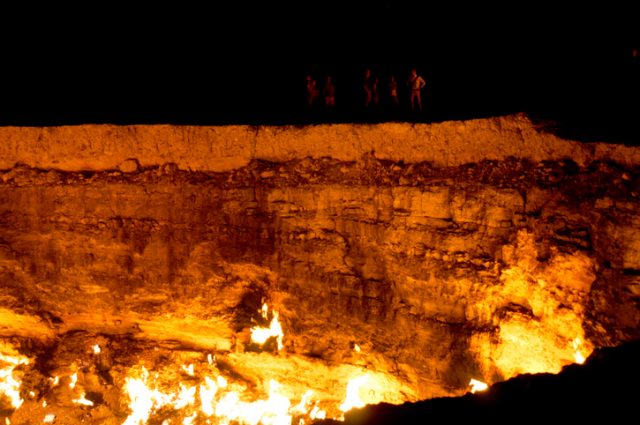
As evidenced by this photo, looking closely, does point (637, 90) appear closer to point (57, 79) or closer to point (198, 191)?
point (198, 191)

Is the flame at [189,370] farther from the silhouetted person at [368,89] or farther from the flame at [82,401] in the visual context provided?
the silhouetted person at [368,89]

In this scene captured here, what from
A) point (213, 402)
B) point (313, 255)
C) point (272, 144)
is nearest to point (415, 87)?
point (272, 144)

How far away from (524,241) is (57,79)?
10739 mm

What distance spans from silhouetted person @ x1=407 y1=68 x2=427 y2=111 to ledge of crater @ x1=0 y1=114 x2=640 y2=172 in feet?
6.40

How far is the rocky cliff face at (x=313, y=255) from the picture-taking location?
5.16 meters

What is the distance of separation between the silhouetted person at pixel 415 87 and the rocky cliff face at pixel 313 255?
1954 millimetres

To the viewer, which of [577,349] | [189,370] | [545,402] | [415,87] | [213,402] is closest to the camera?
[545,402]

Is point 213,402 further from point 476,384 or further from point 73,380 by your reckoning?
point 476,384

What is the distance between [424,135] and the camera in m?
5.95

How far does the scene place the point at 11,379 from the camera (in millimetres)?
7551

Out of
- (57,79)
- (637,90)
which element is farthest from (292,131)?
(57,79)

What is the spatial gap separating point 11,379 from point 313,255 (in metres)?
5.27

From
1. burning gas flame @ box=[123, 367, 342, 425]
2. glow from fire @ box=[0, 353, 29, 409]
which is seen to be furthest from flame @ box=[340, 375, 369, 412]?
glow from fire @ box=[0, 353, 29, 409]

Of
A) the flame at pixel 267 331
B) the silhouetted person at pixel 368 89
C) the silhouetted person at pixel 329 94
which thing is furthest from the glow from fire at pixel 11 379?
the silhouetted person at pixel 368 89
